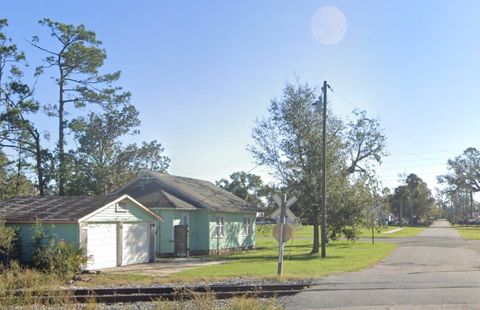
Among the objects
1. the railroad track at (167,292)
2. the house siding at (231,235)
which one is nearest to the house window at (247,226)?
the house siding at (231,235)

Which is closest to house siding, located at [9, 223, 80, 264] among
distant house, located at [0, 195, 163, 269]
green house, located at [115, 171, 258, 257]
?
distant house, located at [0, 195, 163, 269]

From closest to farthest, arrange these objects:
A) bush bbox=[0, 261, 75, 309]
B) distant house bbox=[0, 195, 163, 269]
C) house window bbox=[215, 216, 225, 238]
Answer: bush bbox=[0, 261, 75, 309] → distant house bbox=[0, 195, 163, 269] → house window bbox=[215, 216, 225, 238]

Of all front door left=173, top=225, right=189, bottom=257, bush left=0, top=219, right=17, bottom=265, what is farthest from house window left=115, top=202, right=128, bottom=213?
front door left=173, top=225, right=189, bottom=257

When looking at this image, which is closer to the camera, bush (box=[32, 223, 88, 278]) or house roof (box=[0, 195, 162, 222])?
bush (box=[32, 223, 88, 278])

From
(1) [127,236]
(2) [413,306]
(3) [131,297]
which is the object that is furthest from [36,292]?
(1) [127,236]

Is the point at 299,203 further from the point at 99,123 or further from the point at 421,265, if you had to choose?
the point at 99,123

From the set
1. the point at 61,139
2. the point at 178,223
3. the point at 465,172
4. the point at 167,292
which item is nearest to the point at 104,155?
the point at 61,139

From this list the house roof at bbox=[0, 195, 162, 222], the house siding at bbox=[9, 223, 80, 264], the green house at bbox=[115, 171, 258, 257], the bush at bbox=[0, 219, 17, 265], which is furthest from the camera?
the green house at bbox=[115, 171, 258, 257]

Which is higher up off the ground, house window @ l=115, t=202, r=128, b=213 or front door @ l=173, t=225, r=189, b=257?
house window @ l=115, t=202, r=128, b=213

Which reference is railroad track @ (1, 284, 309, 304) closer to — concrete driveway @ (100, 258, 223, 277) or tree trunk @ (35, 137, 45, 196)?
concrete driveway @ (100, 258, 223, 277)


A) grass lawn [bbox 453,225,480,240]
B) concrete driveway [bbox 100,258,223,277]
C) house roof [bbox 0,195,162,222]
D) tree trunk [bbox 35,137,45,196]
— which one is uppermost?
tree trunk [bbox 35,137,45,196]

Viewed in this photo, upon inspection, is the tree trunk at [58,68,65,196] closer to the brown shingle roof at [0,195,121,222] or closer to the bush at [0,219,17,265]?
the brown shingle roof at [0,195,121,222]

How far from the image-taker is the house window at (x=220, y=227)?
117ft

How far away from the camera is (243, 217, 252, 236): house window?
4009 cm
